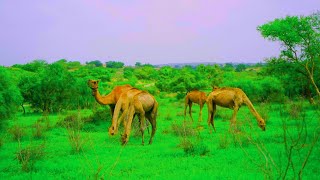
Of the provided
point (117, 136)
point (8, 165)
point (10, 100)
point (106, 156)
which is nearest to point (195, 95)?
point (117, 136)

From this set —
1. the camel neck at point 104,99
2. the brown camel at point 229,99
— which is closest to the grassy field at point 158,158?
the camel neck at point 104,99

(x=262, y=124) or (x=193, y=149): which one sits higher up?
(x=193, y=149)

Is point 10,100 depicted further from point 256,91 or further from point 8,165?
point 256,91

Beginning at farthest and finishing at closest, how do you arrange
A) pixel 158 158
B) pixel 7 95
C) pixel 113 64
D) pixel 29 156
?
pixel 113 64
pixel 7 95
pixel 158 158
pixel 29 156

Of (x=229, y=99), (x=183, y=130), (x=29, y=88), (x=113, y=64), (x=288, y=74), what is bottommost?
(x=113, y=64)

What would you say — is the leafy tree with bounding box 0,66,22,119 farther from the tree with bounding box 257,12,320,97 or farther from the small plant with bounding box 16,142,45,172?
the tree with bounding box 257,12,320,97

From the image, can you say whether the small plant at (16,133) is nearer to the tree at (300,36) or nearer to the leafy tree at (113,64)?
the tree at (300,36)

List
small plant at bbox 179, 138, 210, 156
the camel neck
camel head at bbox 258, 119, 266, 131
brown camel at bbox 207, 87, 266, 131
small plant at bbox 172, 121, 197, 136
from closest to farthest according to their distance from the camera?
1. small plant at bbox 179, 138, 210, 156
2. small plant at bbox 172, 121, 197, 136
3. the camel neck
4. camel head at bbox 258, 119, 266, 131
5. brown camel at bbox 207, 87, 266, 131

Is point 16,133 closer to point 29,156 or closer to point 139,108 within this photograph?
point 139,108

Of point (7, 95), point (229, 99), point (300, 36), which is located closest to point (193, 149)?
point (229, 99)

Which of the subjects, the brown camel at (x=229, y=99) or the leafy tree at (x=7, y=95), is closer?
the brown camel at (x=229, y=99)

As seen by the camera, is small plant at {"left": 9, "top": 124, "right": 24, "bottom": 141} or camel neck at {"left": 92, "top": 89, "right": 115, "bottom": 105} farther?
camel neck at {"left": 92, "top": 89, "right": 115, "bottom": 105}

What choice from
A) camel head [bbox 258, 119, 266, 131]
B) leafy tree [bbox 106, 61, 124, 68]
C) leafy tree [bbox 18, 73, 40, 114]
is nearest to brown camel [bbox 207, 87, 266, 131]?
camel head [bbox 258, 119, 266, 131]

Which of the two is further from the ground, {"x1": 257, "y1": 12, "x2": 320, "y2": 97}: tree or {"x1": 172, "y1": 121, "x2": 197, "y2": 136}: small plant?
{"x1": 257, "y1": 12, "x2": 320, "y2": 97}: tree
